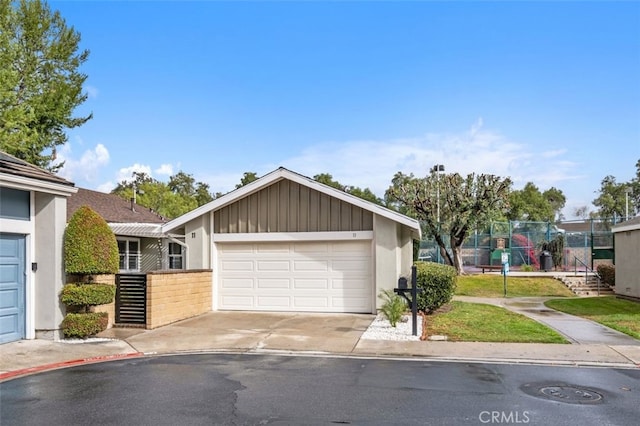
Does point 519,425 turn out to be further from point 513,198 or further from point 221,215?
point 513,198

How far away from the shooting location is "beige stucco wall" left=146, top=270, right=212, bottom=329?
38.8 feet

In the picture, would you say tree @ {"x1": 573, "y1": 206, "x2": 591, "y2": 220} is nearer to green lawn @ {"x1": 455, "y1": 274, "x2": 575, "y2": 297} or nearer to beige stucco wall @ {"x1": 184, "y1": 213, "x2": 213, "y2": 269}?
green lawn @ {"x1": 455, "y1": 274, "x2": 575, "y2": 297}

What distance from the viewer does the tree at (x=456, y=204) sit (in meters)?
26.2

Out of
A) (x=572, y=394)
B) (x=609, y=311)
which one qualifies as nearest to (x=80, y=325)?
(x=572, y=394)

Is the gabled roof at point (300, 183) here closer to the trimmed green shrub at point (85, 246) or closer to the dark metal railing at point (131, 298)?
the dark metal railing at point (131, 298)

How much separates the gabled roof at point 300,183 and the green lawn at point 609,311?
18.2ft

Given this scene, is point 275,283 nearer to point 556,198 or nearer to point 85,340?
point 85,340

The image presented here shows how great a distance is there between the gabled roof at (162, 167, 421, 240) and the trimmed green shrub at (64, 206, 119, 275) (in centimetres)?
427

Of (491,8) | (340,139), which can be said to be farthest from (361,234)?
(340,139)

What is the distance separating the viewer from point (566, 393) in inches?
257

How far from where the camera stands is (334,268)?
47.8ft

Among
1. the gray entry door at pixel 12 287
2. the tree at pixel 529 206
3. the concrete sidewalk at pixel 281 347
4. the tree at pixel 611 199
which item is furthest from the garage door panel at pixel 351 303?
the tree at pixel 611 199

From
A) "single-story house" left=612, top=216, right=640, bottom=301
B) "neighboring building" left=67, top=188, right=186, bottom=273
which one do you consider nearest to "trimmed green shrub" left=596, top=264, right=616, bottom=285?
"single-story house" left=612, top=216, right=640, bottom=301

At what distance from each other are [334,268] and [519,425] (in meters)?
9.48
